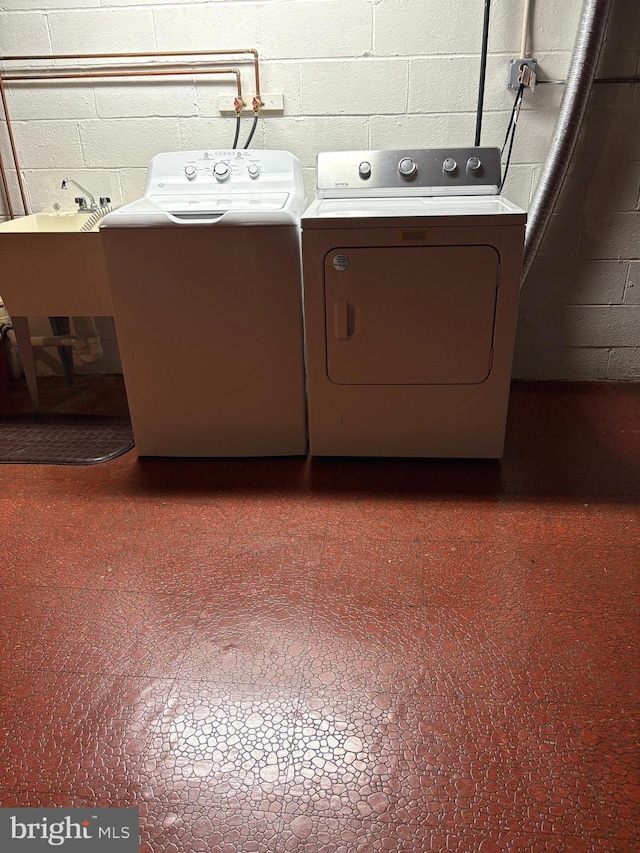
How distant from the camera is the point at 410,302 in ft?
7.04

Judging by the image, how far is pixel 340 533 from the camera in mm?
2021

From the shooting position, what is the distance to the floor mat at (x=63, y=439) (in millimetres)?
2512

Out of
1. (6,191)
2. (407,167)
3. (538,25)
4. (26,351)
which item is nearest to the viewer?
(407,167)

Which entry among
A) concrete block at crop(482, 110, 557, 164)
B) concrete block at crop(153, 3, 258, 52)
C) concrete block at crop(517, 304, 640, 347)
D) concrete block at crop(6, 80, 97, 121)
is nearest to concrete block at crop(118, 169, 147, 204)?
concrete block at crop(6, 80, 97, 121)

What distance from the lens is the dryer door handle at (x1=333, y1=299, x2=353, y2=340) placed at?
2158 mm

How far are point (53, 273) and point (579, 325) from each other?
2.29 m

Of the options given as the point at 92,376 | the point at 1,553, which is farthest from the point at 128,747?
the point at 92,376

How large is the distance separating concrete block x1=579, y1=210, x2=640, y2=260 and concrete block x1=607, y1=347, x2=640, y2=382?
0.43m

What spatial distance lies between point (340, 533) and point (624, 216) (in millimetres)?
1890

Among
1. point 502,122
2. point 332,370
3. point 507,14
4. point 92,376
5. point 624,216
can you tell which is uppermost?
point 507,14

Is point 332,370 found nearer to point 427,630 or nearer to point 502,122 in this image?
point 427,630

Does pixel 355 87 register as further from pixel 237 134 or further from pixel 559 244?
pixel 559 244

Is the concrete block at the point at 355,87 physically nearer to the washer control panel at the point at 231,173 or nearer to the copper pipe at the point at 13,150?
the washer control panel at the point at 231,173

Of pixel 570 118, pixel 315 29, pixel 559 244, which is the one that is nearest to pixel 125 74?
pixel 315 29
